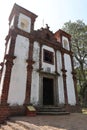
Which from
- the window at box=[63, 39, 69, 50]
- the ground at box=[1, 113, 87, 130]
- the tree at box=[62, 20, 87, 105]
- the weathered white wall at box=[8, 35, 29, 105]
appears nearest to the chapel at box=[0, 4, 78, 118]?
the weathered white wall at box=[8, 35, 29, 105]

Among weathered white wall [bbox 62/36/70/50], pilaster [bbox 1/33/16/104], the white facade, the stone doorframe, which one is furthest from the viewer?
weathered white wall [bbox 62/36/70/50]

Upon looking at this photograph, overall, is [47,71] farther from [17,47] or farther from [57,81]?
[17,47]

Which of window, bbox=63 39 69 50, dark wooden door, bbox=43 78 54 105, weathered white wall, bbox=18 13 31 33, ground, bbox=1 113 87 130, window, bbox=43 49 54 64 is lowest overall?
ground, bbox=1 113 87 130

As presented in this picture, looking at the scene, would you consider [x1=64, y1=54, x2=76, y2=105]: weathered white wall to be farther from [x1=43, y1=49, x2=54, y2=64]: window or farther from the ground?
the ground

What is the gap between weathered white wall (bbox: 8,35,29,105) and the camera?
918cm

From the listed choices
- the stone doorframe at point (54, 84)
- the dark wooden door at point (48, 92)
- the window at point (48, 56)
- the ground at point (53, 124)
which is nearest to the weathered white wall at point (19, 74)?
the stone doorframe at point (54, 84)

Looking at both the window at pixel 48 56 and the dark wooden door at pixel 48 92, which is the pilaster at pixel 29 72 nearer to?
the window at pixel 48 56

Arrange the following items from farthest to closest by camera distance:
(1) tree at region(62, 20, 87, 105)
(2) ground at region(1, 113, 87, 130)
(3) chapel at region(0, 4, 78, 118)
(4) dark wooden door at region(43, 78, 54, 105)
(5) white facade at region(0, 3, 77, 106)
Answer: (1) tree at region(62, 20, 87, 105)
(4) dark wooden door at region(43, 78, 54, 105)
(5) white facade at region(0, 3, 77, 106)
(3) chapel at region(0, 4, 78, 118)
(2) ground at region(1, 113, 87, 130)

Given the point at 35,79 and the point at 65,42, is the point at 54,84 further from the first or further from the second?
the point at 65,42

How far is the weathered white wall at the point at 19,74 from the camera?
9180 mm

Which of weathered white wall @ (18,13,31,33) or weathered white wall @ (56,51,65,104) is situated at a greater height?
weathered white wall @ (18,13,31,33)

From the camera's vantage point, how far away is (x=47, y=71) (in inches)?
465

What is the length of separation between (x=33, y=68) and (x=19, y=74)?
4.81ft

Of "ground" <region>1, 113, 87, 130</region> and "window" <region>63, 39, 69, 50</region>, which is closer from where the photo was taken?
"ground" <region>1, 113, 87, 130</region>
